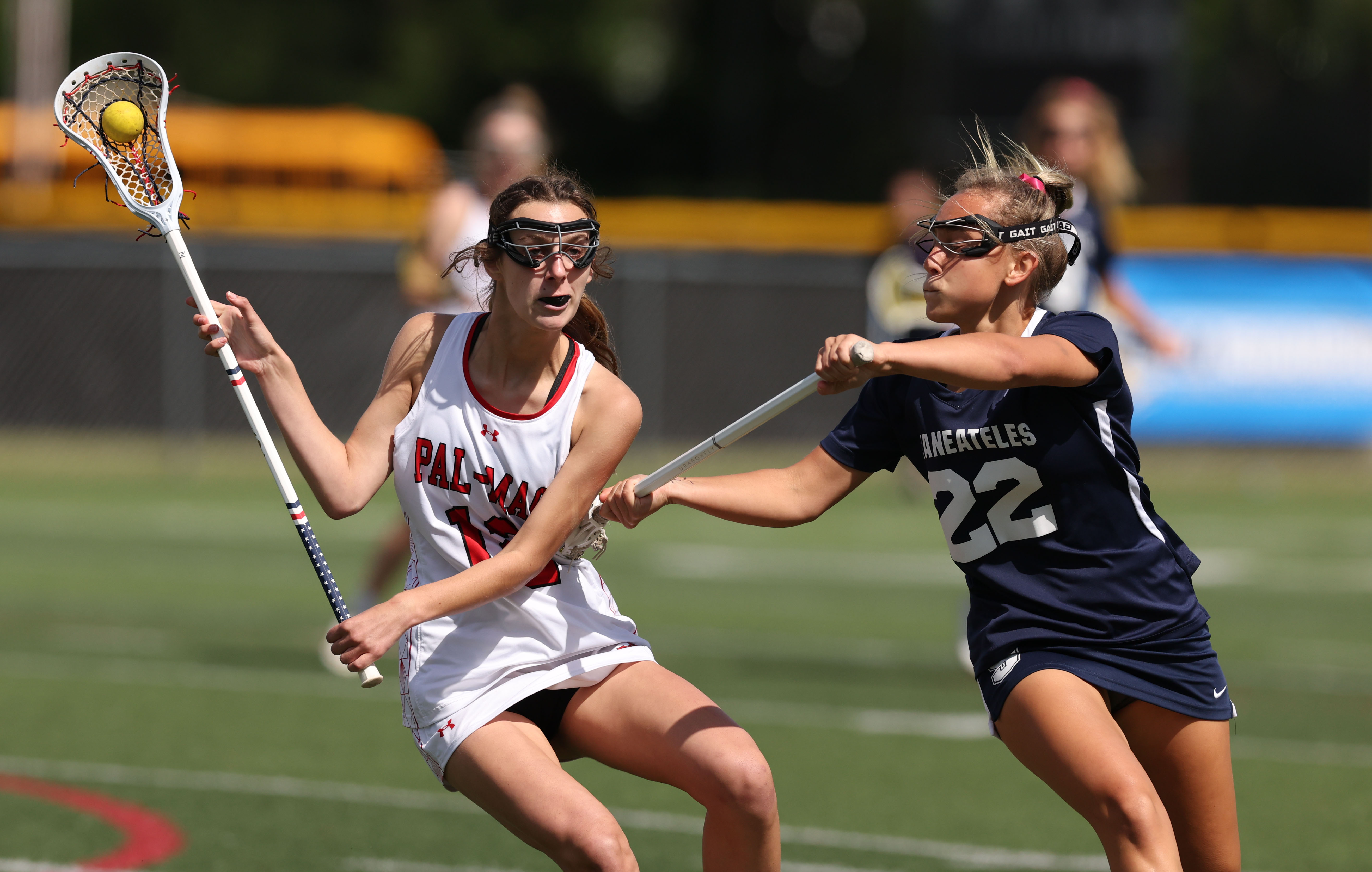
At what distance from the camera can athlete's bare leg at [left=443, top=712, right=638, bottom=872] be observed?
3803 millimetres

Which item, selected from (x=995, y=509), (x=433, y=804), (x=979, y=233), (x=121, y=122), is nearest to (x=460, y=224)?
(x=433, y=804)

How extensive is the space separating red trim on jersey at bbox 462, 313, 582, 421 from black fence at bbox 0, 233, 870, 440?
1367cm

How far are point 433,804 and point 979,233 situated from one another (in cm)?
318

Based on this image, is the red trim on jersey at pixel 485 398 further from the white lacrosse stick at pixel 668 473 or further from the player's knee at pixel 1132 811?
the player's knee at pixel 1132 811

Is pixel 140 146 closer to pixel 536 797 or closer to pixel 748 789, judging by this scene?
pixel 536 797

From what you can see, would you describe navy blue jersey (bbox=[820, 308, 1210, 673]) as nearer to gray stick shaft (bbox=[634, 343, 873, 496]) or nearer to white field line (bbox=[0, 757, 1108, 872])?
gray stick shaft (bbox=[634, 343, 873, 496])

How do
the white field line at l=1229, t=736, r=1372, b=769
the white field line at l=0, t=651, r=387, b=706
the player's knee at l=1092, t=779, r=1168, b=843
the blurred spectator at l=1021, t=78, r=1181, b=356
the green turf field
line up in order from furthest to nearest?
the white field line at l=0, t=651, r=387, b=706 < the blurred spectator at l=1021, t=78, r=1181, b=356 < the white field line at l=1229, t=736, r=1372, b=769 < the green turf field < the player's knee at l=1092, t=779, r=1168, b=843

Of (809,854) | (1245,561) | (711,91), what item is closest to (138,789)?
(809,854)

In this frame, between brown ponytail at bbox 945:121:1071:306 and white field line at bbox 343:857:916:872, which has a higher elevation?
brown ponytail at bbox 945:121:1071:306

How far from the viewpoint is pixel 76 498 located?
16.0 meters

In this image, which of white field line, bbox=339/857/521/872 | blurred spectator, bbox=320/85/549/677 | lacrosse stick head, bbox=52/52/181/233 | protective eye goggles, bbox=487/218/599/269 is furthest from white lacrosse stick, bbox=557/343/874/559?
blurred spectator, bbox=320/85/549/677

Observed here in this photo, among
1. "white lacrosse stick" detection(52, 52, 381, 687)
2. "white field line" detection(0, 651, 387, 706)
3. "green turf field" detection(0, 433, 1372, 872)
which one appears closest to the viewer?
"white lacrosse stick" detection(52, 52, 381, 687)

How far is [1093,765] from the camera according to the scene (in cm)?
374

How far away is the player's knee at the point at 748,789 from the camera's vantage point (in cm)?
397
